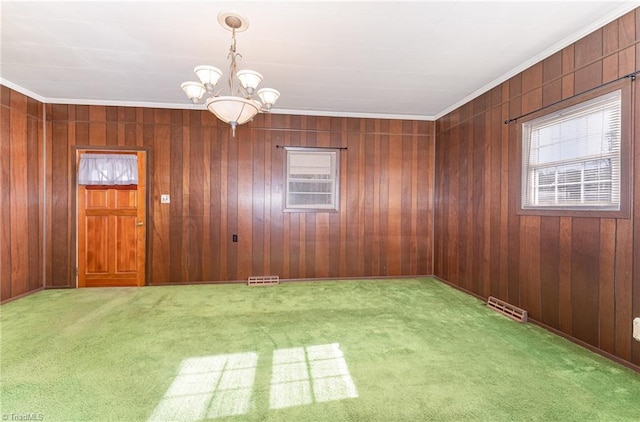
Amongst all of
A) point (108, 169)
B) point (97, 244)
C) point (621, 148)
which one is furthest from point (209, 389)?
point (108, 169)

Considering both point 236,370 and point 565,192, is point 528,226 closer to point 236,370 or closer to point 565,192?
point 565,192

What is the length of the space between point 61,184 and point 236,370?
4.13 metres

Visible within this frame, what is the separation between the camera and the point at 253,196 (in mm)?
4613

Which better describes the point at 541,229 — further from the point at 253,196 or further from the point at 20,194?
the point at 20,194

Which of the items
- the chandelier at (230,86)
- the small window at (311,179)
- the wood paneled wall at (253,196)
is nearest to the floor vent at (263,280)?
the wood paneled wall at (253,196)

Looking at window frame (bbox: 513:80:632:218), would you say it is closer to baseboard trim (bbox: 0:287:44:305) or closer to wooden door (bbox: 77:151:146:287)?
wooden door (bbox: 77:151:146:287)

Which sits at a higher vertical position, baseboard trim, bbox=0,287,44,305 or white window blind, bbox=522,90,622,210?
white window blind, bbox=522,90,622,210

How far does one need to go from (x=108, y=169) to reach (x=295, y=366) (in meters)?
4.05

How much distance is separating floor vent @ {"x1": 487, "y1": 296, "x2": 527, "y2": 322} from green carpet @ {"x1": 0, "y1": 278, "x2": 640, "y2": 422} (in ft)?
0.34

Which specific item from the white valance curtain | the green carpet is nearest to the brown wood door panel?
the white valance curtain

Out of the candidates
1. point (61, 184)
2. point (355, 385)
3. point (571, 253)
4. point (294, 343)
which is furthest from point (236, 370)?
point (61, 184)

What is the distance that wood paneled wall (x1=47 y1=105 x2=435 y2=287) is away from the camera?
14.1 ft

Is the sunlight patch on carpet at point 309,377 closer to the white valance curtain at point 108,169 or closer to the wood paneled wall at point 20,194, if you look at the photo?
the white valance curtain at point 108,169

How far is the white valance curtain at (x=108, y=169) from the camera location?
14.0ft
